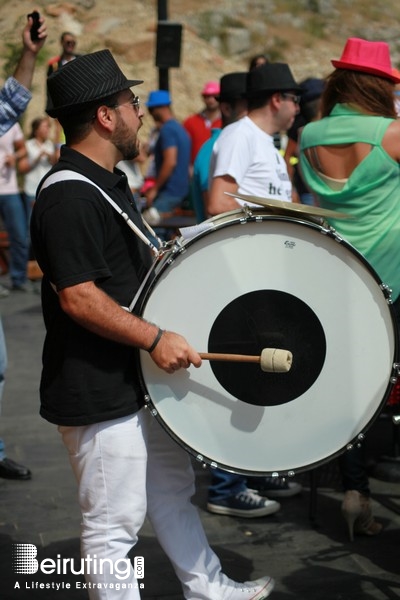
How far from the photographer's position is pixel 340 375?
3.36 metres

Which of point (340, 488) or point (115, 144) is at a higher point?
point (115, 144)

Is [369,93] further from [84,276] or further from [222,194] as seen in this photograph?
[84,276]

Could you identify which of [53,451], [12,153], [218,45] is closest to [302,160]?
[53,451]

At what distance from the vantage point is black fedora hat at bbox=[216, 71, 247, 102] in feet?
19.3

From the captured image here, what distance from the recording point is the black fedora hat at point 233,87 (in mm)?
5879

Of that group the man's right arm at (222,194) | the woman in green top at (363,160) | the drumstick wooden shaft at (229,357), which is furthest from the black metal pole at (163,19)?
the drumstick wooden shaft at (229,357)

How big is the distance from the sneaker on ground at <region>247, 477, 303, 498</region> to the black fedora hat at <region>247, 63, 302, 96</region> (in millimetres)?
1955

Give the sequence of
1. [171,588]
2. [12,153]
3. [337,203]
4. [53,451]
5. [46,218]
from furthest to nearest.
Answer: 1. [12,153]
2. [53,451]
3. [337,203]
4. [171,588]
5. [46,218]

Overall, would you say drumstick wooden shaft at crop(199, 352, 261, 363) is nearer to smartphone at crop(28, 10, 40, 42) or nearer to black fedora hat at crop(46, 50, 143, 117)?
black fedora hat at crop(46, 50, 143, 117)

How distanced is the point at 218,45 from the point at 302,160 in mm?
36965

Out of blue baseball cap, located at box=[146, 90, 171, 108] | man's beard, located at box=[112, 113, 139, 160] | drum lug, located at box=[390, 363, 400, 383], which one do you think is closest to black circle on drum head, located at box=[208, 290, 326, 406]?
drum lug, located at box=[390, 363, 400, 383]

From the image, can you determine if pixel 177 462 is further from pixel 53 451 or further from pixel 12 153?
pixel 12 153

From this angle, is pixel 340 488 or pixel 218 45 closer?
pixel 340 488

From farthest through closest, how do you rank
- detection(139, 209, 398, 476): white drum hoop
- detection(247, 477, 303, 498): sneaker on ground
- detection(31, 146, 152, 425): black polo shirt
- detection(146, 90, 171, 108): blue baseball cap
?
detection(146, 90, 171, 108): blue baseball cap < detection(247, 477, 303, 498): sneaker on ground < detection(139, 209, 398, 476): white drum hoop < detection(31, 146, 152, 425): black polo shirt
